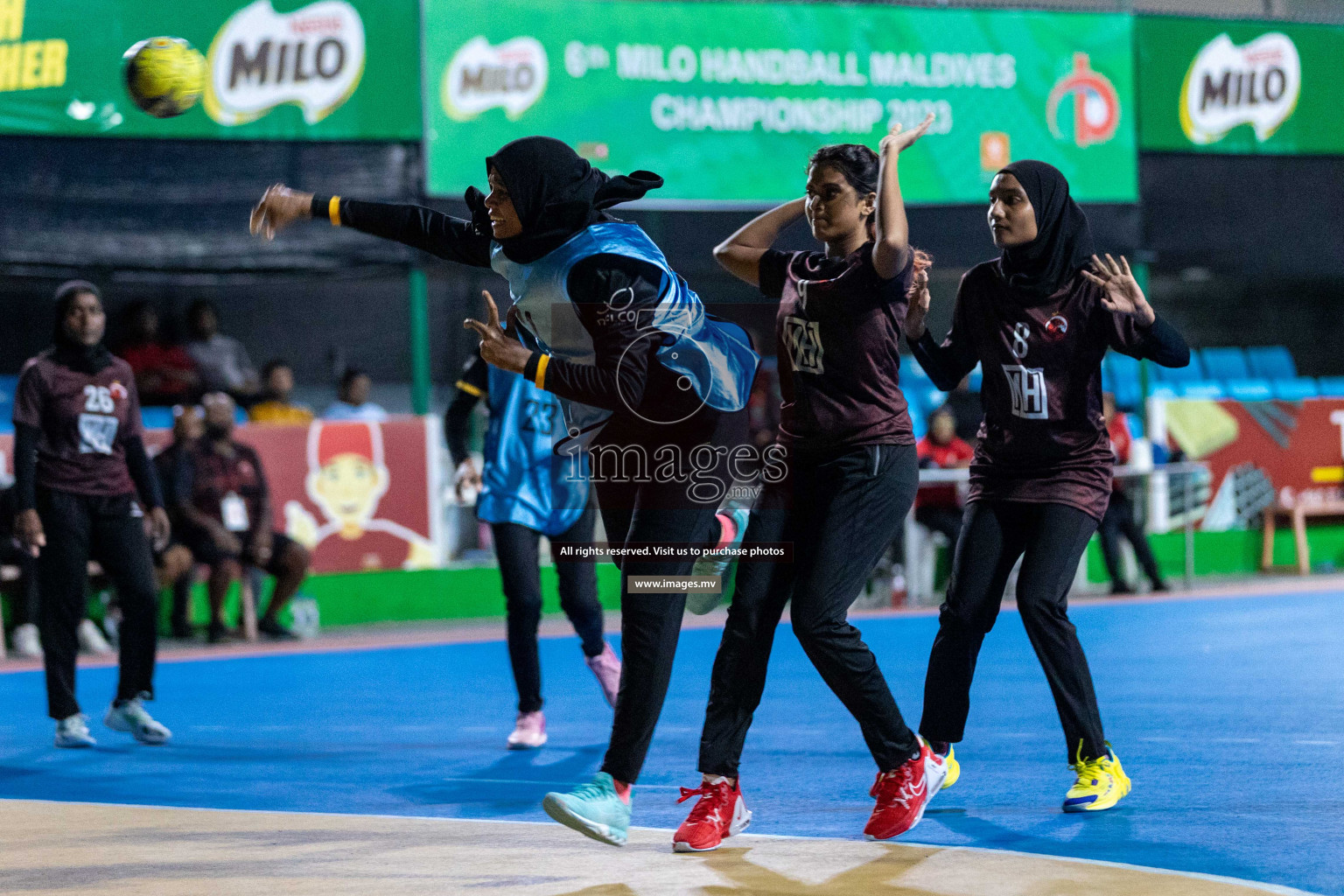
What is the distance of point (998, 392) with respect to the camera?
5316mm

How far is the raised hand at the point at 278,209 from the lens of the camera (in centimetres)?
503

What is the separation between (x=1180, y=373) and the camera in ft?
60.4

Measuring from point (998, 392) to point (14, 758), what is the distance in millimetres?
4575

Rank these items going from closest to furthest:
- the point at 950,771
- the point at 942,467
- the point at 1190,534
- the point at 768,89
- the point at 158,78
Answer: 1. the point at 950,771
2. the point at 158,78
3. the point at 942,467
4. the point at 1190,534
5. the point at 768,89

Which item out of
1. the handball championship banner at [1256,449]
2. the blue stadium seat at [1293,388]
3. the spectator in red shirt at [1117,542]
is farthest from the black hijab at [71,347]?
the blue stadium seat at [1293,388]

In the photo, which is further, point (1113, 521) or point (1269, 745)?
point (1113, 521)

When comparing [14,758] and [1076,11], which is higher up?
[1076,11]

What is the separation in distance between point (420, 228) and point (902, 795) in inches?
93.6

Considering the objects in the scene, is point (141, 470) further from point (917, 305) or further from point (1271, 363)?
point (1271, 363)

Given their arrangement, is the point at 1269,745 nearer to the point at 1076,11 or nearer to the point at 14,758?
the point at 14,758

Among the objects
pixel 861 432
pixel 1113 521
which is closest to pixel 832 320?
pixel 861 432

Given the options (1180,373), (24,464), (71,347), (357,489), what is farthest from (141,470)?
(1180,373)

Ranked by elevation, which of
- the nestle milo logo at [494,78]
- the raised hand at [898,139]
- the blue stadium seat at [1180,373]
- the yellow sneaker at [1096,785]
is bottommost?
the yellow sneaker at [1096,785]

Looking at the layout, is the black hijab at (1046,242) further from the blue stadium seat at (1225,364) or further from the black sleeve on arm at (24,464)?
the blue stadium seat at (1225,364)
